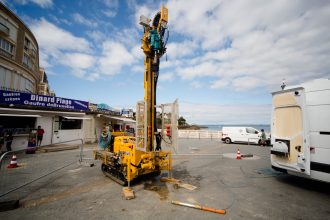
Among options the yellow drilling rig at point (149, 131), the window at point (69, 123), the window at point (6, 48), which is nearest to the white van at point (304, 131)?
the yellow drilling rig at point (149, 131)

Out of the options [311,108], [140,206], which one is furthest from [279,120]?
[140,206]

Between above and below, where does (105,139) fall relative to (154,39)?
below

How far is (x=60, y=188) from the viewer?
19.6 feet

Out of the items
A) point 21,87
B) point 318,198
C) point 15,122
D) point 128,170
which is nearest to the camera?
point 318,198

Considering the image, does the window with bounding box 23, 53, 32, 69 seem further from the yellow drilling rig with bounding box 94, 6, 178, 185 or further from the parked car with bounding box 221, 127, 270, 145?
the parked car with bounding box 221, 127, 270, 145

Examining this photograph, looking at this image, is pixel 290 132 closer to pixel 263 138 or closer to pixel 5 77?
pixel 263 138

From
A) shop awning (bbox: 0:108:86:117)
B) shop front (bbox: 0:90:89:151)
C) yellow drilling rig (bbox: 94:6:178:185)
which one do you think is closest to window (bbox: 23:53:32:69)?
shop front (bbox: 0:90:89:151)

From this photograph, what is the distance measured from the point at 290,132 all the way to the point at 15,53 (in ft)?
88.3

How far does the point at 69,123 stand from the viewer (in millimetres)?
17516

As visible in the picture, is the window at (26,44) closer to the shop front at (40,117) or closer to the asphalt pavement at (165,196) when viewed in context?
the shop front at (40,117)

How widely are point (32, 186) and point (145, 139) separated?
424 cm

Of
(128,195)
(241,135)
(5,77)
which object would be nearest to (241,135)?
(241,135)

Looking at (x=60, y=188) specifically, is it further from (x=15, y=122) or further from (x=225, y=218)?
(x=15, y=122)

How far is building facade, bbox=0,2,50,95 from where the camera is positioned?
61.7 ft
